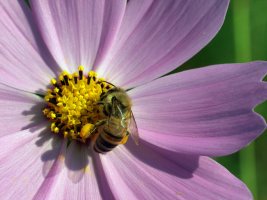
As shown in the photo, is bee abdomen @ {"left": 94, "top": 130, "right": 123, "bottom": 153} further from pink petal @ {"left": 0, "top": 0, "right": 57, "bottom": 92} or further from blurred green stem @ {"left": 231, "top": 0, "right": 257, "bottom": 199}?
blurred green stem @ {"left": 231, "top": 0, "right": 257, "bottom": 199}

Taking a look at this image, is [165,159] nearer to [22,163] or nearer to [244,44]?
[22,163]

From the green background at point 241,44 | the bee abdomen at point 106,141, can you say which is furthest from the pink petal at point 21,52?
the green background at point 241,44

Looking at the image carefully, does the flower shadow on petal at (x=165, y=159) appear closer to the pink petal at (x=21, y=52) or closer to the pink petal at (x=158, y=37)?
the pink petal at (x=158, y=37)

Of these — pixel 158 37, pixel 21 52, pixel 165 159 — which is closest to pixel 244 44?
pixel 158 37

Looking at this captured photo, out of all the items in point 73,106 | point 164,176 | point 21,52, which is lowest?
point 164,176

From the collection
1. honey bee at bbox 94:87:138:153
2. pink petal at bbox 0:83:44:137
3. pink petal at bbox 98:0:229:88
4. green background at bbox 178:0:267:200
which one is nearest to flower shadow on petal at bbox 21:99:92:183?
pink petal at bbox 0:83:44:137
